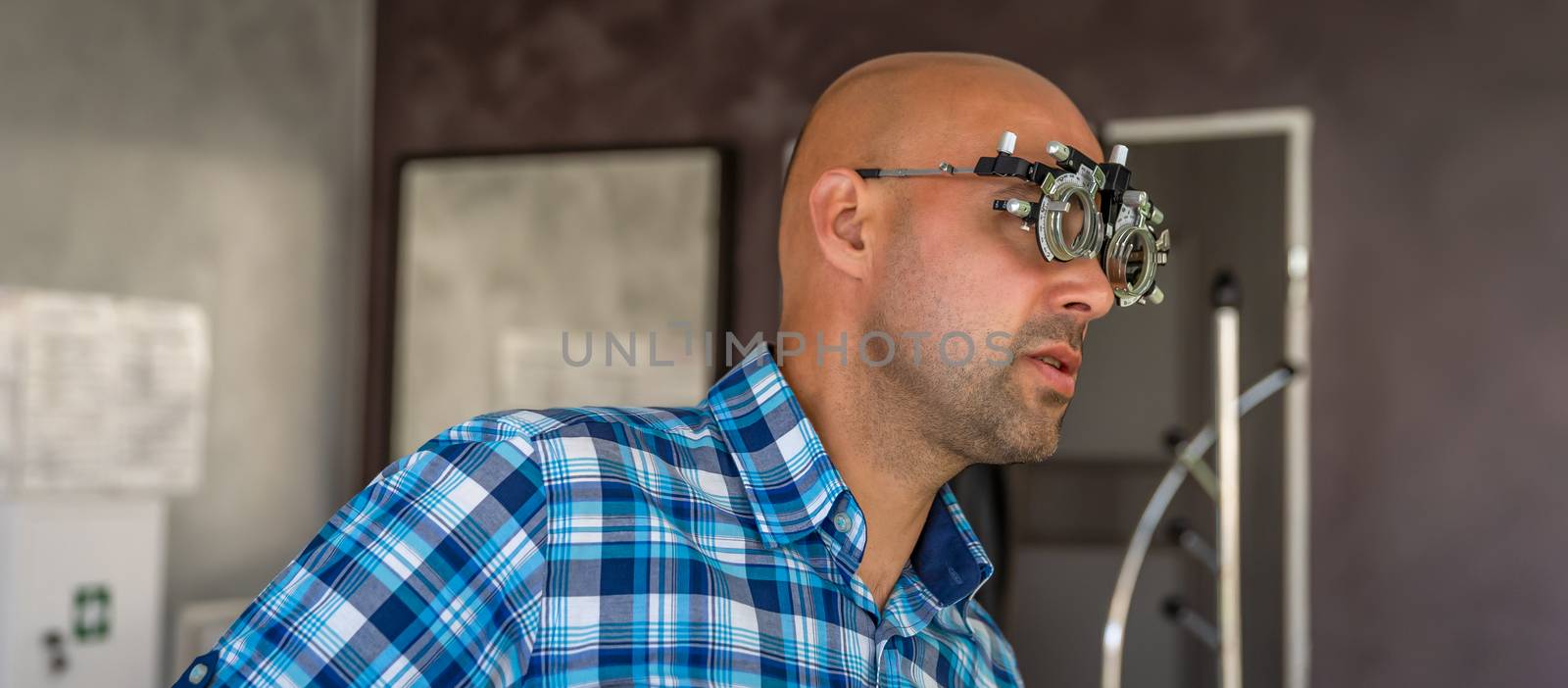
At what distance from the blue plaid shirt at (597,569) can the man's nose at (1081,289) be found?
0.26 m

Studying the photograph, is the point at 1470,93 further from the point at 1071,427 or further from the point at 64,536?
the point at 64,536

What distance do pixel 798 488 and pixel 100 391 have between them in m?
3.27

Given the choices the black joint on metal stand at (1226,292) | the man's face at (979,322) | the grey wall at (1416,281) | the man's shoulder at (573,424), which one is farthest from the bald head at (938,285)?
the grey wall at (1416,281)

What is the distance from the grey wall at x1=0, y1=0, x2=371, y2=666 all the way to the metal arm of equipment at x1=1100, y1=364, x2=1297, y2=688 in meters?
2.60

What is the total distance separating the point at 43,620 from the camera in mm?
3545

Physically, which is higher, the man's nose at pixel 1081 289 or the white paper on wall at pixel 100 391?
the man's nose at pixel 1081 289

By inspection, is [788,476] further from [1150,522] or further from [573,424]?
[1150,522]

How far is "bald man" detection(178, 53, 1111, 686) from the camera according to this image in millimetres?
997

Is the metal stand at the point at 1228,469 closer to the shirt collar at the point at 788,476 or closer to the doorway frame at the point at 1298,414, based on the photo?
the doorway frame at the point at 1298,414

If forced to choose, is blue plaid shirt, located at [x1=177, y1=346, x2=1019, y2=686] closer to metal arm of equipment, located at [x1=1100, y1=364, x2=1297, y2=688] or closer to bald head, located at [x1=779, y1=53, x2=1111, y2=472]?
bald head, located at [x1=779, y1=53, x2=1111, y2=472]

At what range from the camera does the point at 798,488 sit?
→ 1241 millimetres

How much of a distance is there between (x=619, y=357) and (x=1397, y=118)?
2340mm

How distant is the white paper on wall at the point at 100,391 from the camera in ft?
12.2

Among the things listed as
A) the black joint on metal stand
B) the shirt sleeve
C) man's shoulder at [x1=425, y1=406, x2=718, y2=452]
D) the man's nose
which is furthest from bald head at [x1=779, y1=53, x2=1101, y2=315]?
the black joint on metal stand
